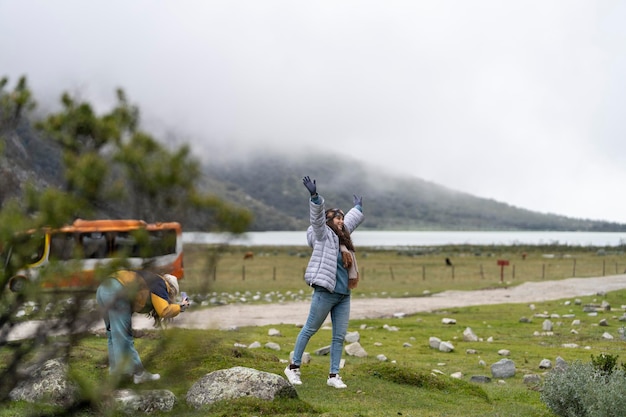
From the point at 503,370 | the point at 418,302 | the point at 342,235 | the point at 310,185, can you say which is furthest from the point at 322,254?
the point at 418,302

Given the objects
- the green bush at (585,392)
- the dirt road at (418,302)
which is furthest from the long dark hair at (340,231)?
the dirt road at (418,302)

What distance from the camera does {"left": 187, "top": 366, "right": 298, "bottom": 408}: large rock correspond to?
8.46 metres

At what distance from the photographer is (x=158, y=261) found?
3.41 metres

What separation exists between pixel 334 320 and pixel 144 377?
7159 mm

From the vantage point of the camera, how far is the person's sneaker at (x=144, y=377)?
3654 millimetres

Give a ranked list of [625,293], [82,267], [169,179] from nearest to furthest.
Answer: [169,179] → [82,267] → [625,293]

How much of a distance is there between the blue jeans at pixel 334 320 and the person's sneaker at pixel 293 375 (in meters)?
0.12

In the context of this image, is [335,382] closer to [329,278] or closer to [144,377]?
[329,278]

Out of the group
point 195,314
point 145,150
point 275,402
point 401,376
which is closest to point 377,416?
point 275,402

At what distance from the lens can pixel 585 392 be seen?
30.2ft

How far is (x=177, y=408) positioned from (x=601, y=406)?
590cm

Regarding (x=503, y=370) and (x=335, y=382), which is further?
(x=503, y=370)

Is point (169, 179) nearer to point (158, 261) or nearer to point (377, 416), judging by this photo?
point (158, 261)

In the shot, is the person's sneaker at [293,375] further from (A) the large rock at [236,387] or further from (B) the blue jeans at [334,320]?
(A) the large rock at [236,387]
